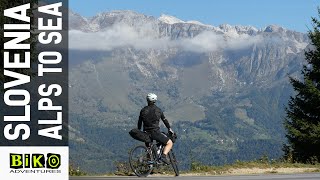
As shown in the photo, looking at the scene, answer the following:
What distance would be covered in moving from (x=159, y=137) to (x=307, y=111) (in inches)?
815

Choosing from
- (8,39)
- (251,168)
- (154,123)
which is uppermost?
(8,39)

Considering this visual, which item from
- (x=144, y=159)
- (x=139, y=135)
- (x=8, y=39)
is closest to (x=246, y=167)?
(x=144, y=159)

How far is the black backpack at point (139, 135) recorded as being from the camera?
15.3m

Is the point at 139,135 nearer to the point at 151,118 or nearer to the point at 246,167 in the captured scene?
the point at 151,118

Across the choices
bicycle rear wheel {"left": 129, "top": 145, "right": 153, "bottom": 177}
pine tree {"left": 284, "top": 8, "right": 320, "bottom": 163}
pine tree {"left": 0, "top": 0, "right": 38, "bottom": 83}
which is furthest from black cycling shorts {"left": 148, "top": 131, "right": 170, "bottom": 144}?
pine tree {"left": 284, "top": 8, "right": 320, "bottom": 163}

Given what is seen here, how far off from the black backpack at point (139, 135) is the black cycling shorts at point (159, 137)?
0.46ft

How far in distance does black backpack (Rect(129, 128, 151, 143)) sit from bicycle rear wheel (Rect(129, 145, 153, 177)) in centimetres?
28

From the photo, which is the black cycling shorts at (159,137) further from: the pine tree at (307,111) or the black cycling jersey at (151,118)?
the pine tree at (307,111)

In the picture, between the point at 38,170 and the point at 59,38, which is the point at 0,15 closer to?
the point at 59,38

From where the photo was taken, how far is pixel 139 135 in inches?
608

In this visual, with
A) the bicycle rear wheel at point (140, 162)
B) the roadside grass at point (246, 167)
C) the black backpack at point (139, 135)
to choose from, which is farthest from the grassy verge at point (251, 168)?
the black backpack at point (139, 135)

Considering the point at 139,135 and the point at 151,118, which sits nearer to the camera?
the point at 139,135

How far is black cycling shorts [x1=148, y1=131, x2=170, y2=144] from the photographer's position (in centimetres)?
1562

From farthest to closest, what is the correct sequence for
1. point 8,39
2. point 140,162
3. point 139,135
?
point 8,39 → point 140,162 → point 139,135
